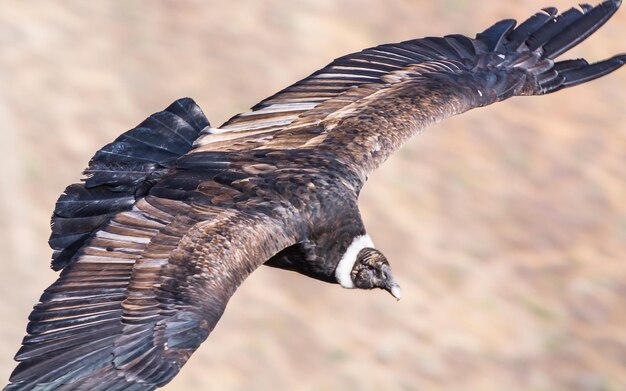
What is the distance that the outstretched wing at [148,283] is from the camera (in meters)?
8.25

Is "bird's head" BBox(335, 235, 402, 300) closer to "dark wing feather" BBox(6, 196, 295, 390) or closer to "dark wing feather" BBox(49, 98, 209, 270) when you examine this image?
"dark wing feather" BBox(6, 196, 295, 390)

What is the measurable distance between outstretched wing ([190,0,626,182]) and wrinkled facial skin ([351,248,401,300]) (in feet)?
1.75

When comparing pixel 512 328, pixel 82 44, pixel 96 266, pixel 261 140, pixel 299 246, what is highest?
pixel 82 44

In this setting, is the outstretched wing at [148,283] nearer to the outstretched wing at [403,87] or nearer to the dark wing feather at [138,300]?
the dark wing feather at [138,300]

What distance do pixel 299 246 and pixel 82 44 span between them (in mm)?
9474

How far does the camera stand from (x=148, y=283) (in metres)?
8.51

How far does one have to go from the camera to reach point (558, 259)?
17.0m

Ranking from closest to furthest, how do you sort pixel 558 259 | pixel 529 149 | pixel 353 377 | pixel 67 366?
pixel 67 366 < pixel 353 377 < pixel 558 259 < pixel 529 149

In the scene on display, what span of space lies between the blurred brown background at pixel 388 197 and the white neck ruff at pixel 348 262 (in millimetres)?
6153

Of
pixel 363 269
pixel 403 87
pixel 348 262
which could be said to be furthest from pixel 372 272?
pixel 403 87

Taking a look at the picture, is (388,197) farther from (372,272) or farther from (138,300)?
(138,300)

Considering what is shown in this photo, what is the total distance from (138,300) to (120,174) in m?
1.51

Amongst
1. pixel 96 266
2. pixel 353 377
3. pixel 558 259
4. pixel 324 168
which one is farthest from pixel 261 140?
pixel 558 259

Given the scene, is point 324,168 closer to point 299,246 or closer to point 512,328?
point 299,246
